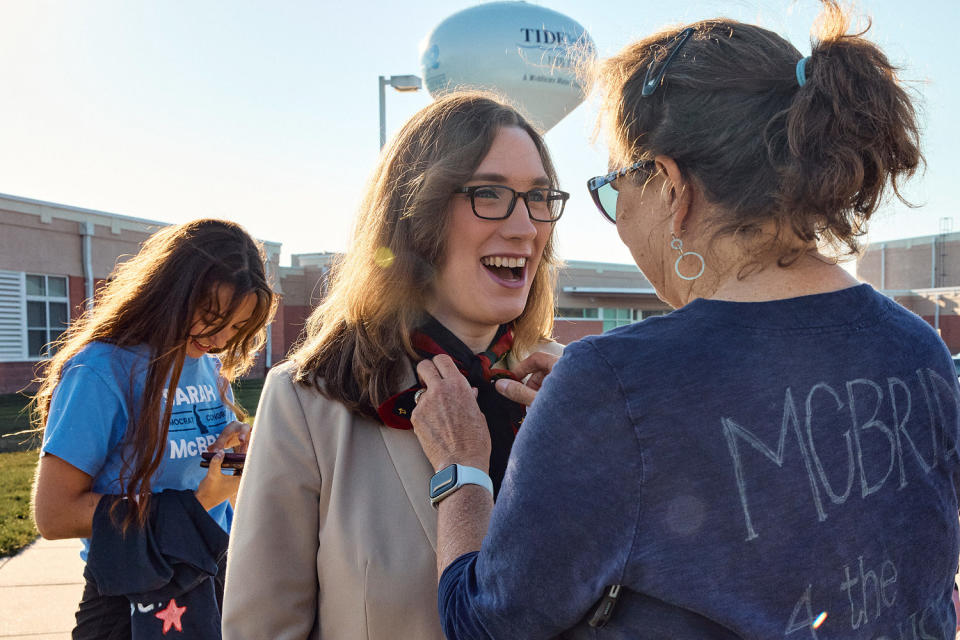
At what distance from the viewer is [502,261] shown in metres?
2.22

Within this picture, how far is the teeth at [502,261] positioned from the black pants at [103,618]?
173cm

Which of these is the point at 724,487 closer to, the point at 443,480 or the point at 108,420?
the point at 443,480

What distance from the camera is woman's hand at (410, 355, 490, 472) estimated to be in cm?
170

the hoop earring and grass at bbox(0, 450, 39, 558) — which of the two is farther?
grass at bbox(0, 450, 39, 558)

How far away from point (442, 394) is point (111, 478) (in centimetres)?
146

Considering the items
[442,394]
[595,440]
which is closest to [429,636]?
[442,394]

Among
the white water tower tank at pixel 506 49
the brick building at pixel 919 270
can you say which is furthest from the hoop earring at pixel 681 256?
the brick building at pixel 919 270

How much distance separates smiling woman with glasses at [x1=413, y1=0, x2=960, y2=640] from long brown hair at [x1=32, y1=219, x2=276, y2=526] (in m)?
1.61

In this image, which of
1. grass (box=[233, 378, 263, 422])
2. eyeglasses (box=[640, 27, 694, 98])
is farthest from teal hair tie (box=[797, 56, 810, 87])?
grass (box=[233, 378, 263, 422])

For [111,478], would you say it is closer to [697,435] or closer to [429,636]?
[429,636]

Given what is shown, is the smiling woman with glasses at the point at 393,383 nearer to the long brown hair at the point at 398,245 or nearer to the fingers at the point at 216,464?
the long brown hair at the point at 398,245

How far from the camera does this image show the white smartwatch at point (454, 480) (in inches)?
63.5

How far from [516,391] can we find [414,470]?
1.09 feet

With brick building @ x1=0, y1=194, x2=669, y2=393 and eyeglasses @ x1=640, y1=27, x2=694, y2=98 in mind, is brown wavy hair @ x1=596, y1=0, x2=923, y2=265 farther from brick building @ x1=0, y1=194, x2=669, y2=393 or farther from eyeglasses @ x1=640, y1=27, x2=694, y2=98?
brick building @ x1=0, y1=194, x2=669, y2=393
